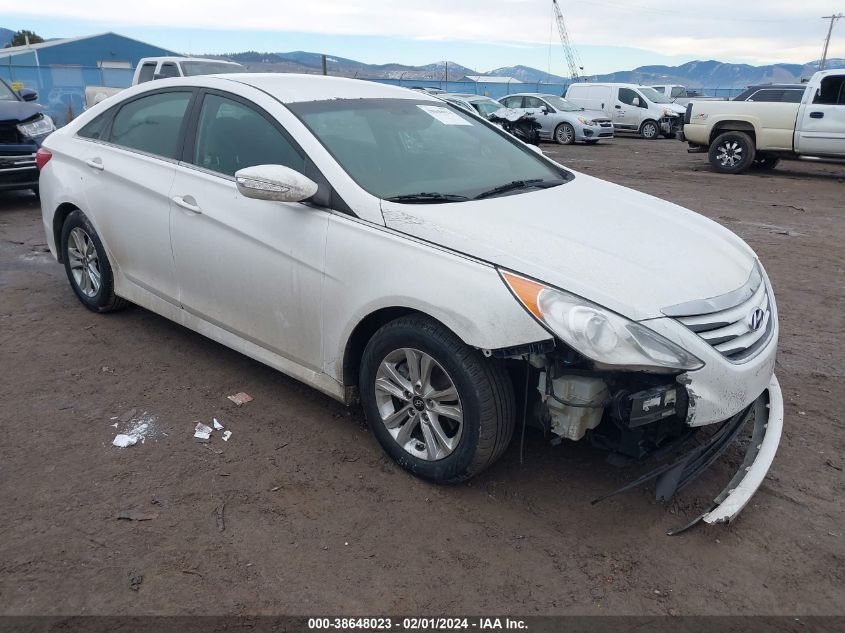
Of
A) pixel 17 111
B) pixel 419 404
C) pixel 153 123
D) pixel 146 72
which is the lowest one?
pixel 419 404

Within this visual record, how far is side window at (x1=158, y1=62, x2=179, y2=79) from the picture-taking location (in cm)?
1349

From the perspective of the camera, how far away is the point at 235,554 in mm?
2596

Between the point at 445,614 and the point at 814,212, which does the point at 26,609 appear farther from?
the point at 814,212

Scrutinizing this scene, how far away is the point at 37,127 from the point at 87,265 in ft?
17.7

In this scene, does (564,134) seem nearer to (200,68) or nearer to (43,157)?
(200,68)

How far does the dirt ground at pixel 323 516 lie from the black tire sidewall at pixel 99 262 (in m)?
0.57

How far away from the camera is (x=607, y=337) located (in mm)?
2453

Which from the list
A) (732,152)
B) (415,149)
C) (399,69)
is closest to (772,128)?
(732,152)

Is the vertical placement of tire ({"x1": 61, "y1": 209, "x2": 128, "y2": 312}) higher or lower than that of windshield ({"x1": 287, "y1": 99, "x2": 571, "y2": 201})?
lower

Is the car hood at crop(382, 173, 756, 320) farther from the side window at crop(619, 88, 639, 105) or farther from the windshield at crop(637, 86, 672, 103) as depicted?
the windshield at crop(637, 86, 672, 103)

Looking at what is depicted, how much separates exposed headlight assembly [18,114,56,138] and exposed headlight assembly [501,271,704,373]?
8.62 meters

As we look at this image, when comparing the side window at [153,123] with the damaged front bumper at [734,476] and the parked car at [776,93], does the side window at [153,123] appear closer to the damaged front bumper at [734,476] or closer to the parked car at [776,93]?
the damaged front bumper at [734,476]

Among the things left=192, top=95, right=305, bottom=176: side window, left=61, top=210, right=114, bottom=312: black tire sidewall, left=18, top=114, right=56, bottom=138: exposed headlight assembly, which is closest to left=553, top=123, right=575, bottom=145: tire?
left=18, top=114, right=56, bottom=138: exposed headlight assembly

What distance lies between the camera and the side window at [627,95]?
2320 cm
